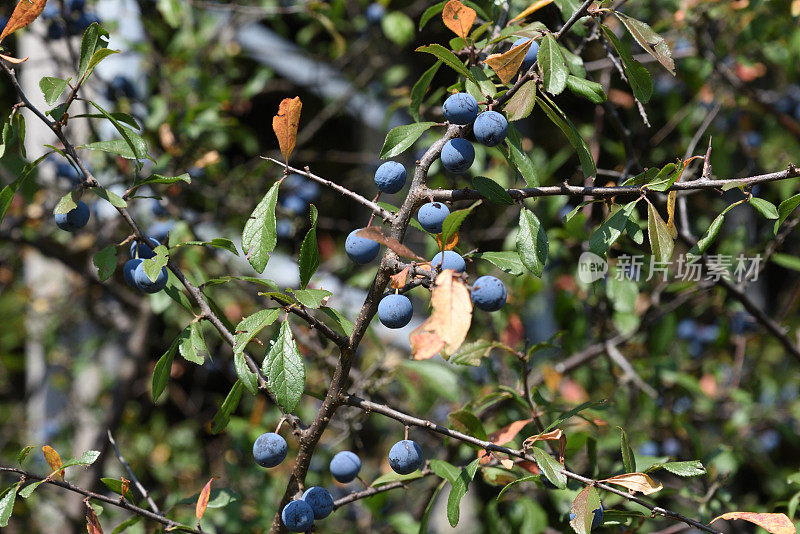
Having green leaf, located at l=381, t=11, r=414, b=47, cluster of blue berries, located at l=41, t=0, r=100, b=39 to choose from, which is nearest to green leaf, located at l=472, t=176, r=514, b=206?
cluster of blue berries, located at l=41, t=0, r=100, b=39

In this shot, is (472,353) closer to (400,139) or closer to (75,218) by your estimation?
(400,139)

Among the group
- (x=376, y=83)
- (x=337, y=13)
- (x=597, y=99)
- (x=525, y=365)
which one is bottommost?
(x=376, y=83)

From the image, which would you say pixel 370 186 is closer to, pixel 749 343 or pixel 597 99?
pixel 749 343

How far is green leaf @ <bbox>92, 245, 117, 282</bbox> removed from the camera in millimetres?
903

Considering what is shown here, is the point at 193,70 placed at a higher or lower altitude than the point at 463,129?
lower

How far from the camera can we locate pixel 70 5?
4.99 ft

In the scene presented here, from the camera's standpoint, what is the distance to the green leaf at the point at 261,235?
82 cm

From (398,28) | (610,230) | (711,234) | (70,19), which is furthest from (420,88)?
(398,28)

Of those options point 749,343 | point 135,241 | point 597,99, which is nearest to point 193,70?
point 135,241

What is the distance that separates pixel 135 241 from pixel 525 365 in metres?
0.64

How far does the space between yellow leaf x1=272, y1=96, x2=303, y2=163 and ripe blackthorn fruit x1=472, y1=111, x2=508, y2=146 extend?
0.71 feet

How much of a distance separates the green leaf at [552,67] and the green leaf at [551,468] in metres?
0.43

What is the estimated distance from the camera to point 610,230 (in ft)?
A: 2.73

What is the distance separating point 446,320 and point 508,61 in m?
0.36
